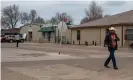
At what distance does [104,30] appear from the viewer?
41.8 m

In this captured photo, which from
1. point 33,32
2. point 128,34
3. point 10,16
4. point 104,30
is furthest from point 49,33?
point 10,16

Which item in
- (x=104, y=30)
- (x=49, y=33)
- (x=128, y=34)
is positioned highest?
(x=104, y=30)

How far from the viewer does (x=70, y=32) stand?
53656 mm

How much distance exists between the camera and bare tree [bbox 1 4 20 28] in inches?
4063

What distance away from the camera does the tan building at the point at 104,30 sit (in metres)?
37.9

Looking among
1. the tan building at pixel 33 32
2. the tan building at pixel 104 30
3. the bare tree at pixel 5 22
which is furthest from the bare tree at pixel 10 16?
the tan building at pixel 104 30

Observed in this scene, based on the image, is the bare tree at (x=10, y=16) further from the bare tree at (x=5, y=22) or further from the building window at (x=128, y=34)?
the building window at (x=128, y=34)

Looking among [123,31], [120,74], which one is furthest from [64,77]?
[123,31]

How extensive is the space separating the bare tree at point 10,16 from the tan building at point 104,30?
56286 millimetres

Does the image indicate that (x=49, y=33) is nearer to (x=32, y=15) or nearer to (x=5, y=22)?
(x=5, y=22)

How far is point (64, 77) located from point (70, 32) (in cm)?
4319

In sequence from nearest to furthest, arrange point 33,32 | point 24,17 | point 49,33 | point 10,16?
point 49,33
point 33,32
point 10,16
point 24,17

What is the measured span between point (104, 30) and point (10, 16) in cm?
6699

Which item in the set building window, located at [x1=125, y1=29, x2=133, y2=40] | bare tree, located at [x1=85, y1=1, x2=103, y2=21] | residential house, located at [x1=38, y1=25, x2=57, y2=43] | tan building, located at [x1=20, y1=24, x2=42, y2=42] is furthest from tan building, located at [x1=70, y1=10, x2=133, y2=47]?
bare tree, located at [x1=85, y1=1, x2=103, y2=21]
